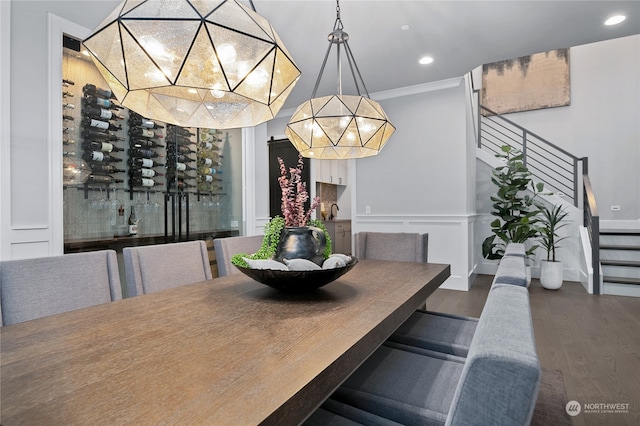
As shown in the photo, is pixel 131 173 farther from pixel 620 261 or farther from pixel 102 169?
pixel 620 261

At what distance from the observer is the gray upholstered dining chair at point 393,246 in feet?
8.47

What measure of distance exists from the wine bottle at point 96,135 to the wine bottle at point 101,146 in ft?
0.15

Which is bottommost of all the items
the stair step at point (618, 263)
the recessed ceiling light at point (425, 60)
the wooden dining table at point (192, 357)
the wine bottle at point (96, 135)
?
the stair step at point (618, 263)

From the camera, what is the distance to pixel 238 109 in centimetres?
155

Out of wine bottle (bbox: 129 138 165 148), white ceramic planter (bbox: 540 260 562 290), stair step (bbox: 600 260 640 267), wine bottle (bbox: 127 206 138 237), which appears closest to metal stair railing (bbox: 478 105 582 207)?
stair step (bbox: 600 260 640 267)

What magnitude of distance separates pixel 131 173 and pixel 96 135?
1.47 ft

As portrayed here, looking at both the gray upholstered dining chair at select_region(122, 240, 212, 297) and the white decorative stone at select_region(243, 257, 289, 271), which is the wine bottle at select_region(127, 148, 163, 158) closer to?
the gray upholstered dining chair at select_region(122, 240, 212, 297)

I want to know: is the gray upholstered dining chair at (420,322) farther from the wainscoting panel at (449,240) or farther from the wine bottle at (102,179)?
the wine bottle at (102,179)

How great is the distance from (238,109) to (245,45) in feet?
1.60

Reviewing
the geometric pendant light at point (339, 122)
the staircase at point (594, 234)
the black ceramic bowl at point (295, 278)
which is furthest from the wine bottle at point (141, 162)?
the staircase at point (594, 234)

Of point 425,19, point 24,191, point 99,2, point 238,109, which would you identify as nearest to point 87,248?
point 24,191

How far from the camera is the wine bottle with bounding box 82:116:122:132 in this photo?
304cm

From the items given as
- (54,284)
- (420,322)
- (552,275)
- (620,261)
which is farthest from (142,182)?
(620,261)

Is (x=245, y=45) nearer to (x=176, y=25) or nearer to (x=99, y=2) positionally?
(x=176, y=25)
